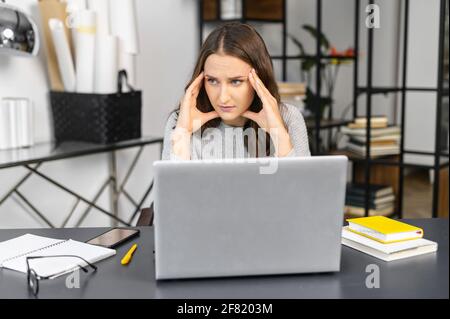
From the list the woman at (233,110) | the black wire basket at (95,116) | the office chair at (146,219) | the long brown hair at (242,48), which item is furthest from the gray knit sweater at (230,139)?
the black wire basket at (95,116)

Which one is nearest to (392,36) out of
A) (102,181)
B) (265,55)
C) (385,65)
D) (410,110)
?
(385,65)

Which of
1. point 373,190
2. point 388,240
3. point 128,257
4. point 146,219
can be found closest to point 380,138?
point 373,190

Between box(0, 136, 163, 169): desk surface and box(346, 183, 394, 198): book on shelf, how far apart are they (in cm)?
134

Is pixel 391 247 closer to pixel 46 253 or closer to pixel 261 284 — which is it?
pixel 261 284

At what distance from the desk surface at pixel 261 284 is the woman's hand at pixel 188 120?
20.8 inches

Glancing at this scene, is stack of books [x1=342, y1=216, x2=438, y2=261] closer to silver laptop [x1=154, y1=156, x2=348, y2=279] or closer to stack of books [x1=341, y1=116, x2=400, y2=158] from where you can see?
silver laptop [x1=154, y1=156, x2=348, y2=279]

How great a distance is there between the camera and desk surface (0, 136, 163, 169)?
2135 mm

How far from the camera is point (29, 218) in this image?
258cm

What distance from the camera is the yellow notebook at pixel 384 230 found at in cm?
129

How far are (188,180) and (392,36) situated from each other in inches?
179

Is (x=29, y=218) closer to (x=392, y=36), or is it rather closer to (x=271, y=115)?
(x=271, y=115)

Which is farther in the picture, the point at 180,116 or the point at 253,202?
the point at 180,116

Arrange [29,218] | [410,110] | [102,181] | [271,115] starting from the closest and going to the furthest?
[271,115] → [29,218] → [102,181] → [410,110]

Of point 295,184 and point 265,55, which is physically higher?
point 265,55
